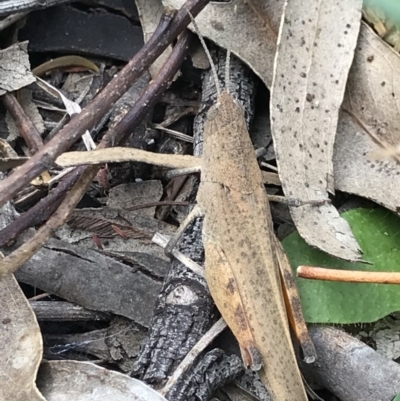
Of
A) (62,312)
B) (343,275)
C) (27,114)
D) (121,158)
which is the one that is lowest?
(62,312)

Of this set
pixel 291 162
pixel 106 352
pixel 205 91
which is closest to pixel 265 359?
pixel 106 352

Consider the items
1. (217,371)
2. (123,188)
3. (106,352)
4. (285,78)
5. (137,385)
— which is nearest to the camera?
(137,385)

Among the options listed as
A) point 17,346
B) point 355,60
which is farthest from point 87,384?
point 355,60

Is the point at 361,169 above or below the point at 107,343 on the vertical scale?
above

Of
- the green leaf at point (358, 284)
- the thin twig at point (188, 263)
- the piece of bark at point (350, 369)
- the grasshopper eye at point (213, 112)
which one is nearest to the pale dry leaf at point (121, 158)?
the grasshopper eye at point (213, 112)

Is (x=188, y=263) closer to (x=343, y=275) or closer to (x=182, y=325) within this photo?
(x=182, y=325)

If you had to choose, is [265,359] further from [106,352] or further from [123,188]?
[123,188]

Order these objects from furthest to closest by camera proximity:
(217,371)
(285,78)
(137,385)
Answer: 1. (285,78)
2. (217,371)
3. (137,385)

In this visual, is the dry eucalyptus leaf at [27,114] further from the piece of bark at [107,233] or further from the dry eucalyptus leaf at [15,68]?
the piece of bark at [107,233]
